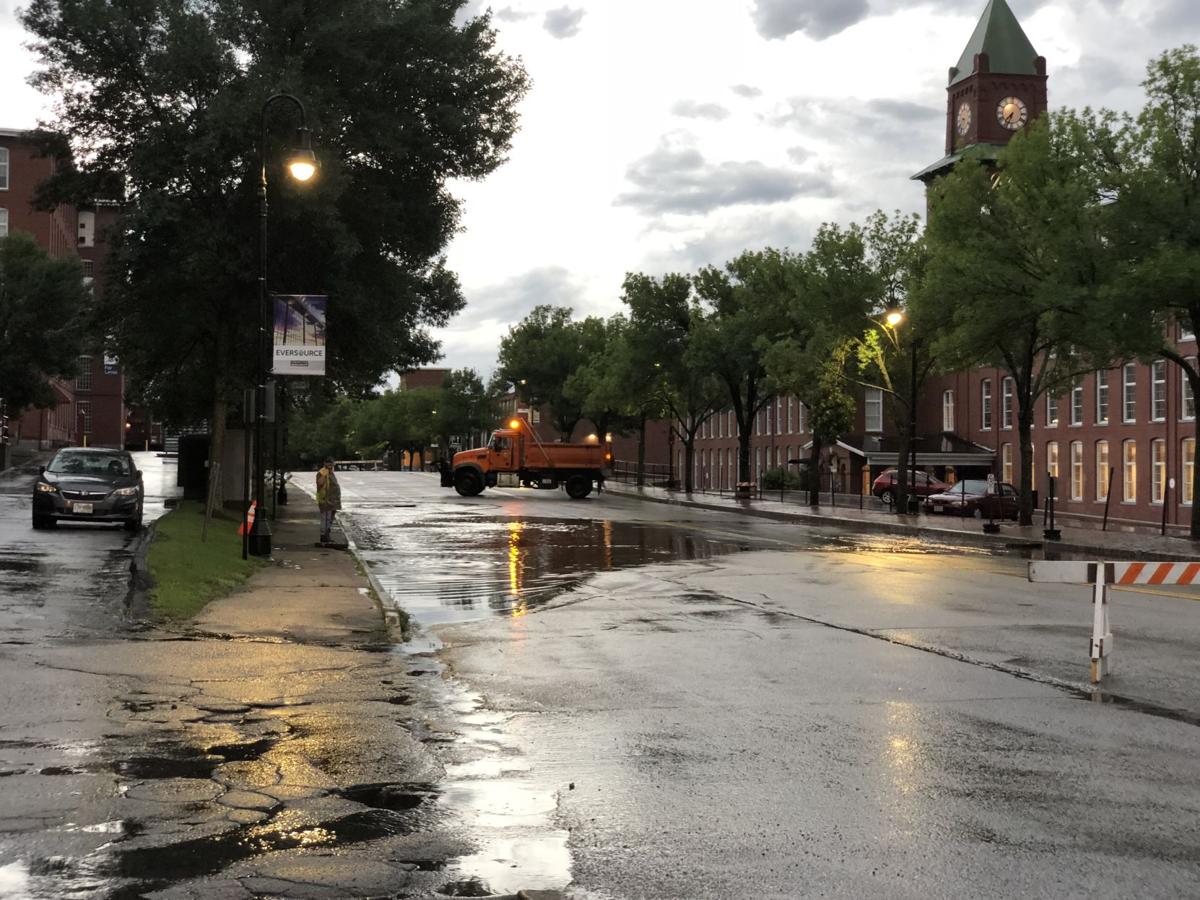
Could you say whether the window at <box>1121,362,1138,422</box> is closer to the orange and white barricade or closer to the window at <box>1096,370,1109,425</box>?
the window at <box>1096,370,1109,425</box>

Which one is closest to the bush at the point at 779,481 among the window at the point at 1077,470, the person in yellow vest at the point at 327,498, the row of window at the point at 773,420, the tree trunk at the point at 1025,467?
the row of window at the point at 773,420

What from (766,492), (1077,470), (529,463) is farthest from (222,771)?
(766,492)

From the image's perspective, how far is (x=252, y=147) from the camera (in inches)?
1030

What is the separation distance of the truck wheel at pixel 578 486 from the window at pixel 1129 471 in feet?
72.4

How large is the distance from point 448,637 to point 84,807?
7363mm

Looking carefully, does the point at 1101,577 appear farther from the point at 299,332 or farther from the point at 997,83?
the point at 997,83

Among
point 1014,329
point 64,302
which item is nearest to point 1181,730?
point 1014,329

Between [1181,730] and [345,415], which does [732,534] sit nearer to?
[1181,730]

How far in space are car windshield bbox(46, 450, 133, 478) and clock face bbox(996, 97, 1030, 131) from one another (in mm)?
78950

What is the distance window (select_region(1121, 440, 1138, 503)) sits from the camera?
5188cm

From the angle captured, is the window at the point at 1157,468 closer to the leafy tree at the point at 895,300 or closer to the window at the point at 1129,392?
the window at the point at 1129,392

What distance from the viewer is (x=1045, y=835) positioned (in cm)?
588

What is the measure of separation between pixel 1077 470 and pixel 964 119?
1802 inches

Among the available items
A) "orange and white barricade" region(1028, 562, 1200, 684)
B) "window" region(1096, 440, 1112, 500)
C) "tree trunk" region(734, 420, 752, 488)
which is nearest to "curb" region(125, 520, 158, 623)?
"orange and white barricade" region(1028, 562, 1200, 684)
